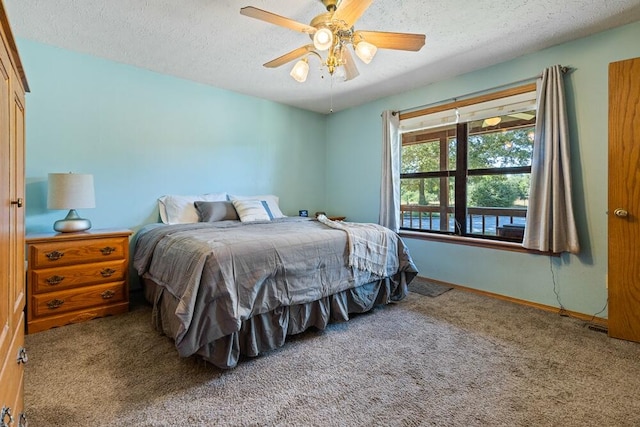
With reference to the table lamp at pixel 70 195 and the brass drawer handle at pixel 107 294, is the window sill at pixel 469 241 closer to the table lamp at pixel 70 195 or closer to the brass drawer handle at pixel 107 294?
the brass drawer handle at pixel 107 294

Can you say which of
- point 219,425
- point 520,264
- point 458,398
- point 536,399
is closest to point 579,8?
point 520,264

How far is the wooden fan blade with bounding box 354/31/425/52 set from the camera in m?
1.89

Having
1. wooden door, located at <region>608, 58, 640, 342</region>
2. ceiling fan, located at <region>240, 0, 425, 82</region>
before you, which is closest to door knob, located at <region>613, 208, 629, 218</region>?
wooden door, located at <region>608, 58, 640, 342</region>

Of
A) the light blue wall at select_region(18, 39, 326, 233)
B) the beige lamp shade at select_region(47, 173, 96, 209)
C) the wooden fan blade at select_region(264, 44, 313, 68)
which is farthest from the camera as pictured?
the light blue wall at select_region(18, 39, 326, 233)

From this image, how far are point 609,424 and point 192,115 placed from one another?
407 cm

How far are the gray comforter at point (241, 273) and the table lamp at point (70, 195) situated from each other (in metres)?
0.53

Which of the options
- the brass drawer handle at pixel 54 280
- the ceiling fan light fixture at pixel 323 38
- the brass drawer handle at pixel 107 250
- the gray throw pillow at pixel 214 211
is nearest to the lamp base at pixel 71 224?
the brass drawer handle at pixel 107 250

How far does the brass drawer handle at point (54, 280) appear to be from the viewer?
7.54 ft

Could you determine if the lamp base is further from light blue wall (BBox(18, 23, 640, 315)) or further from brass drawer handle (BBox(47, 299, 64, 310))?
brass drawer handle (BBox(47, 299, 64, 310))

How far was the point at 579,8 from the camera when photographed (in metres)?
2.16

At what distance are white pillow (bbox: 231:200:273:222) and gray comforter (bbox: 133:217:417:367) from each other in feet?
1.86

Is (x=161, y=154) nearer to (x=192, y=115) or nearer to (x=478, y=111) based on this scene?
(x=192, y=115)

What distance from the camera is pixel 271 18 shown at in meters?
1.79

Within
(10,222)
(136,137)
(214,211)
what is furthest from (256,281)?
(136,137)
